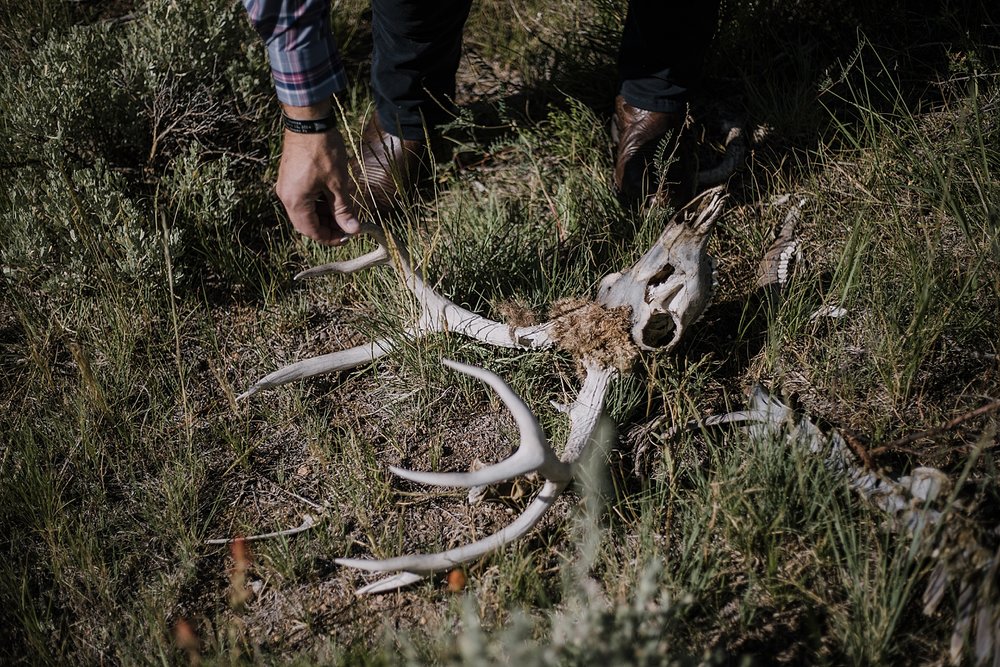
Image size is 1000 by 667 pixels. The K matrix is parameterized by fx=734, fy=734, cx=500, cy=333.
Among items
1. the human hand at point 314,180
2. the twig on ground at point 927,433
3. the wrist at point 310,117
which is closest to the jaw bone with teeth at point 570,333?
the human hand at point 314,180

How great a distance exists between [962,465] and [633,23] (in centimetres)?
184

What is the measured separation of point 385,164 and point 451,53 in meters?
0.50

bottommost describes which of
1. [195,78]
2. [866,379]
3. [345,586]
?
[345,586]

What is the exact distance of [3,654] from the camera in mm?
1875

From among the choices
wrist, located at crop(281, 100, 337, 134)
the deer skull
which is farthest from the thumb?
the deer skull

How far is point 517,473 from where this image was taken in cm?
172

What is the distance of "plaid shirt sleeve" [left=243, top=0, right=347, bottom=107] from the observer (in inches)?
75.2

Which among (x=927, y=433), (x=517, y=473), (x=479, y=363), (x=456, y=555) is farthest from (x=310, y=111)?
(x=927, y=433)

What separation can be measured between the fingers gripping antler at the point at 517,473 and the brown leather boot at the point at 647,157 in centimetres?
93

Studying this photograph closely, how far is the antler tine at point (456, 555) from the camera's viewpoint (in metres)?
1.75

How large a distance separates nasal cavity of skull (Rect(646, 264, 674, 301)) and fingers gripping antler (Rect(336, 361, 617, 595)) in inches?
10.1

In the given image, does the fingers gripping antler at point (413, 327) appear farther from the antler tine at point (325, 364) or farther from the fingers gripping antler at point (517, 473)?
the fingers gripping antler at point (517, 473)

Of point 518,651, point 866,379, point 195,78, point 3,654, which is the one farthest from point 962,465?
point 195,78

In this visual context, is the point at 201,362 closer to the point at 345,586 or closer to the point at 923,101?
the point at 345,586
